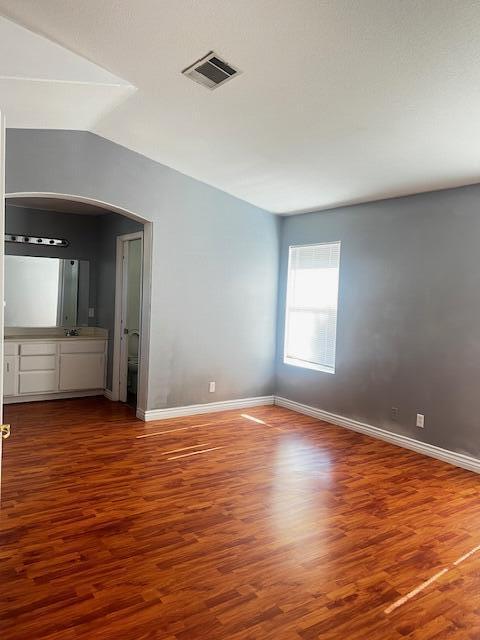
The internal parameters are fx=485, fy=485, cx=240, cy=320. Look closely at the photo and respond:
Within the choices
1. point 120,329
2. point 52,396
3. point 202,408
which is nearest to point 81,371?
point 52,396

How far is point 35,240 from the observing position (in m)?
6.26

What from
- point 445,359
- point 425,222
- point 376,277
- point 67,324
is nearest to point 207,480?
point 445,359

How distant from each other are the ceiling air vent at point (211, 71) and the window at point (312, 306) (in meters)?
2.60

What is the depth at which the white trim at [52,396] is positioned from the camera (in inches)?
225

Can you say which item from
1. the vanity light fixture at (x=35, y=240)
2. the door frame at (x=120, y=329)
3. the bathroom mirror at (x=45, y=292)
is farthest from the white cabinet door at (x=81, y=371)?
the vanity light fixture at (x=35, y=240)

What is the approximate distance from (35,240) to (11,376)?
70.9 inches

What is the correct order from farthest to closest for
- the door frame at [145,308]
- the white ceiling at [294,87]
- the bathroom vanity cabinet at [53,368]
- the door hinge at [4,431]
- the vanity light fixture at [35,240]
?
the vanity light fixture at [35,240], the bathroom vanity cabinet at [53,368], the door frame at [145,308], the white ceiling at [294,87], the door hinge at [4,431]

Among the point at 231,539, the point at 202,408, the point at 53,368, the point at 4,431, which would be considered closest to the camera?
the point at 4,431

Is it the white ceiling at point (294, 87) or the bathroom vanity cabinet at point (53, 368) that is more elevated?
the white ceiling at point (294, 87)

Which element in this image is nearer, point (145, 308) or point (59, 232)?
point (145, 308)

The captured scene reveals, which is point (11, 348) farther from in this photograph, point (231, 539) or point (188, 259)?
point (231, 539)

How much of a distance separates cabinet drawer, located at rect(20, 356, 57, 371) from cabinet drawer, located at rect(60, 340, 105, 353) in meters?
0.18

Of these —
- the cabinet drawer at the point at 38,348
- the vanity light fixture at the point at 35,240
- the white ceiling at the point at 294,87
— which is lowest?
the cabinet drawer at the point at 38,348

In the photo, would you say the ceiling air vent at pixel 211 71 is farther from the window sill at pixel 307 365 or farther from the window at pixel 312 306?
the window sill at pixel 307 365
